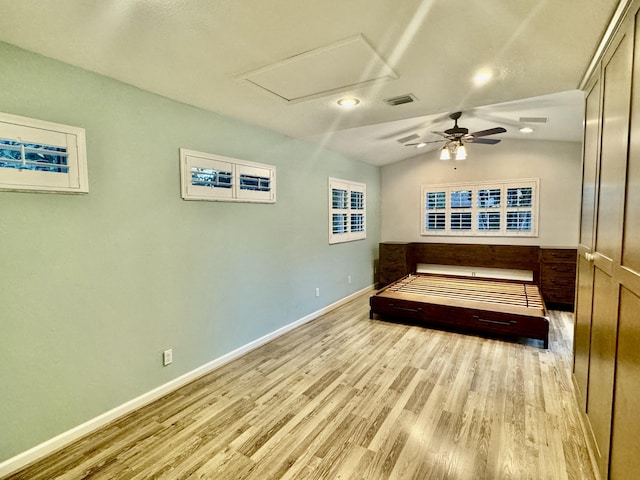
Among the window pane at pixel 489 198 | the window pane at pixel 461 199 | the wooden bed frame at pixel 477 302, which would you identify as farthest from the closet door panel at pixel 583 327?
the window pane at pixel 461 199

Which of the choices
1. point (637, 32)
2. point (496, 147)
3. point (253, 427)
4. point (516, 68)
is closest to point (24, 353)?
point (253, 427)

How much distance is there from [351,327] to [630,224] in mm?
3219

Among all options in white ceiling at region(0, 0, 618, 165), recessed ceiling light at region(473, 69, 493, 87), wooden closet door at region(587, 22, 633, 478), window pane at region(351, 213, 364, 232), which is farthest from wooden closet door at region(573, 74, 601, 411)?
window pane at region(351, 213, 364, 232)

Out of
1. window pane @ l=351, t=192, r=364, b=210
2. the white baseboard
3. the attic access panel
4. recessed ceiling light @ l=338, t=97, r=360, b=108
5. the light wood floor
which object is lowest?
the light wood floor

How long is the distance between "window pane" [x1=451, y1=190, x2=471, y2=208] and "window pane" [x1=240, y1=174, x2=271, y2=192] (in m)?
4.01

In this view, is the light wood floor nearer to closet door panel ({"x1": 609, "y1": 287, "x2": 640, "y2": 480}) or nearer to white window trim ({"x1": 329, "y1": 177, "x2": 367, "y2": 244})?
closet door panel ({"x1": 609, "y1": 287, "x2": 640, "y2": 480})

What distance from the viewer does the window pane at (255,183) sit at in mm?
3262

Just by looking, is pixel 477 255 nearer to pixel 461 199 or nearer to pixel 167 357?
pixel 461 199

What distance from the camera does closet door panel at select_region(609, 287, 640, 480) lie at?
118 centimetres

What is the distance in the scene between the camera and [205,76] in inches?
86.9

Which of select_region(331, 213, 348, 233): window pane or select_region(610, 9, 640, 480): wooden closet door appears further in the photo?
select_region(331, 213, 348, 233): window pane

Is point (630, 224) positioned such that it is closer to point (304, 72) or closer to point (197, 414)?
point (304, 72)

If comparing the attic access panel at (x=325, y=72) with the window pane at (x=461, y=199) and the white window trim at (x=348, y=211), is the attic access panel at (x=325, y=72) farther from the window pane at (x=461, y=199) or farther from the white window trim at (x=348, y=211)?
the window pane at (x=461, y=199)

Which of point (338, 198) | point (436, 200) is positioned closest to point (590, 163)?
point (338, 198)
